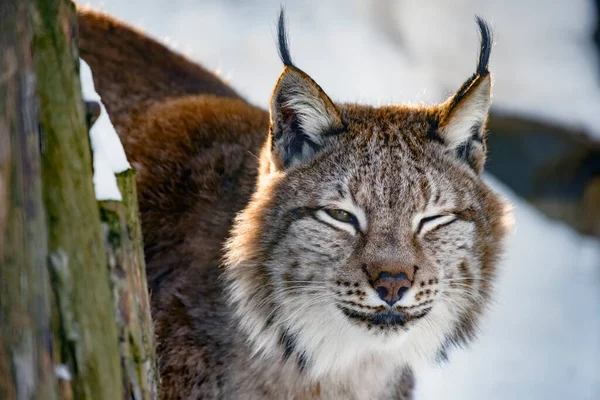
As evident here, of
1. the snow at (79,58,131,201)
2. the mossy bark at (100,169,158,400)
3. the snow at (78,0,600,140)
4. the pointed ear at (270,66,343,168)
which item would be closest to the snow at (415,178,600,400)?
the snow at (78,0,600,140)

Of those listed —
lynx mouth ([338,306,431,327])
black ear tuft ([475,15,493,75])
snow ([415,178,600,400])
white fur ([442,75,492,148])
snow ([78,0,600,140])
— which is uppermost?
snow ([78,0,600,140])

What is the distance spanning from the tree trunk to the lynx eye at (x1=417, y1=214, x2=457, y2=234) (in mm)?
1303

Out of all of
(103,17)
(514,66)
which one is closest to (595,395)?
(514,66)

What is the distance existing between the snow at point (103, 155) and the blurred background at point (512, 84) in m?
4.66

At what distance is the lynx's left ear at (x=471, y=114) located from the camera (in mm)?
3191

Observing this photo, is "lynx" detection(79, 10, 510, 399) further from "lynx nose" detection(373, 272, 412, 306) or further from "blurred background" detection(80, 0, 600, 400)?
"blurred background" detection(80, 0, 600, 400)

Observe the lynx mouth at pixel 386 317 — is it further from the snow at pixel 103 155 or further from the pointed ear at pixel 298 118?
the snow at pixel 103 155

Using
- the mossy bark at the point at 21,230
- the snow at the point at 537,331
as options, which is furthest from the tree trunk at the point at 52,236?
the snow at the point at 537,331

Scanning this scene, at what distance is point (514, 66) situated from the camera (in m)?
8.07

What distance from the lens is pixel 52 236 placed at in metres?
1.95

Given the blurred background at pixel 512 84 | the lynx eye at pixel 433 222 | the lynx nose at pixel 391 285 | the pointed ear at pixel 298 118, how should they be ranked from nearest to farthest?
the lynx nose at pixel 391 285, the lynx eye at pixel 433 222, the pointed ear at pixel 298 118, the blurred background at pixel 512 84

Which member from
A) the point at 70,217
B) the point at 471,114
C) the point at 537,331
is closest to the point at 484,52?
the point at 471,114

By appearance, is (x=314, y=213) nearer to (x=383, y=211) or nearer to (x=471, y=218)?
(x=383, y=211)

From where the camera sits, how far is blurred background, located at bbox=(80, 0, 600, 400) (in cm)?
692
